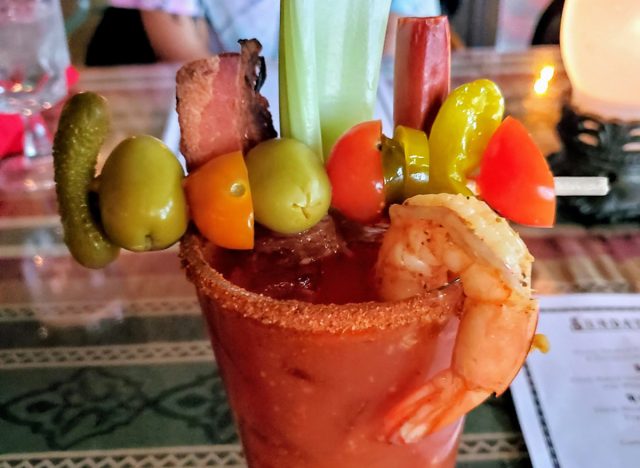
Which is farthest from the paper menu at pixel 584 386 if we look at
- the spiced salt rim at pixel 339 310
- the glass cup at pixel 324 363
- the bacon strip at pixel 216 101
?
the bacon strip at pixel 216 101

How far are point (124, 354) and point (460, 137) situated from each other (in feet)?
1.62

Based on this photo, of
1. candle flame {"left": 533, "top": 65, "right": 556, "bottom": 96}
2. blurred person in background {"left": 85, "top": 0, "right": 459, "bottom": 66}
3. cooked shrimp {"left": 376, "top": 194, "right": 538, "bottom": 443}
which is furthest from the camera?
blurred person in background {"left": 85, "top": 0, "right": 459, "bottom": 66}

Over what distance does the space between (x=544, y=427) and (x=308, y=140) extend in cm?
39

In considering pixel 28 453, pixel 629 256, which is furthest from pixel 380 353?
pixel 629 256

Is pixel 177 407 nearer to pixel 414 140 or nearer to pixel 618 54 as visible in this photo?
pixel 414 140

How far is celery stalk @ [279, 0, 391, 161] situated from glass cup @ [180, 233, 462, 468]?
131 millimetres

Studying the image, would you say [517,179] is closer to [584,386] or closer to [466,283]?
[466,283]

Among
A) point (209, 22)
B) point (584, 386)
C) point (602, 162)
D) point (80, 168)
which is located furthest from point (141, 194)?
point (209, 22)

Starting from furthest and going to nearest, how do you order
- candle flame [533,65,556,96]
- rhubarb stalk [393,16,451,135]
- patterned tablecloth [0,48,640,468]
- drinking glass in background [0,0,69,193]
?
1. candle flame [533,65,556,96]
2. drinking glass in background [0,0,69,193]
3. patterned tablecloth [0,48,640,468]
4. rhubarb stalk [393,16,451,135]

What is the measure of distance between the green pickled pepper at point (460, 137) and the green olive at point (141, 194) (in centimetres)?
21

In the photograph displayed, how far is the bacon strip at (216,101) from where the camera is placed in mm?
525

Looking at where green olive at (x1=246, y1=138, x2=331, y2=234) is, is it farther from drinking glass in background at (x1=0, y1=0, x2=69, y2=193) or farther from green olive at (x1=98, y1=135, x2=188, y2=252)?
drinking glass in background at (x1=0, y1=0, x2=69, y2=193)

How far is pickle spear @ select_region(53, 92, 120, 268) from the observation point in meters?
0.52

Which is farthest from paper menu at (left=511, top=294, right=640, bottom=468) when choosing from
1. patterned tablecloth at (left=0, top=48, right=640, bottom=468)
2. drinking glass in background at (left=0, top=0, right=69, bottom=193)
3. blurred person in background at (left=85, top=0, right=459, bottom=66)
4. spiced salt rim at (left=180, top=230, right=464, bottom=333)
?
blurred person in background at (left=85, top=0, right=459, bottom=66)
